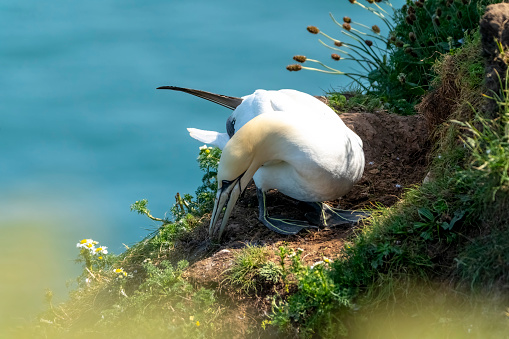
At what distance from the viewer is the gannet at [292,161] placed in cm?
491

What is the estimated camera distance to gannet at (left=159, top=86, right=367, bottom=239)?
16.1 feet

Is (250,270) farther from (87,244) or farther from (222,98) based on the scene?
(222,98)

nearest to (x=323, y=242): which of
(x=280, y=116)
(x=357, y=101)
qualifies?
(x=280, y=116)

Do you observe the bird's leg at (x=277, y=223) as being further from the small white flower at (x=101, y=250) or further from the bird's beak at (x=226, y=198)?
the small white flower at (x=101, y=250)

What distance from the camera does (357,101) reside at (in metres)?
7.18

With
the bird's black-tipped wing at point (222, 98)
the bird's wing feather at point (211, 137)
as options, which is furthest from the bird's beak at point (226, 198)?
the bird's black-tipped wing at point (222, 98)

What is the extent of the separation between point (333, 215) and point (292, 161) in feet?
2.32

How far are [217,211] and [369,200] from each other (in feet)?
4.44

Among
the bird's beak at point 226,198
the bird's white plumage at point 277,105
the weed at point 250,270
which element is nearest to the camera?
the weed at point 250,270

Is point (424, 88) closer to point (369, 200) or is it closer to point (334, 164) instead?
point (369, 200)

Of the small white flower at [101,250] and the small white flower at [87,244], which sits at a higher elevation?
the small white flower at [87,244]

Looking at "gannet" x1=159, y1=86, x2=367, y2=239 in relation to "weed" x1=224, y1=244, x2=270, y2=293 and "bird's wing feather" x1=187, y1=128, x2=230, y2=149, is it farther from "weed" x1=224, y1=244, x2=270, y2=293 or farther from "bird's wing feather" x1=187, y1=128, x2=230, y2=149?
"bird's wing feather" x1=187, y1=128, x2=230, y2=149

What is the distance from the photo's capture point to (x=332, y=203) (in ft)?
19.2

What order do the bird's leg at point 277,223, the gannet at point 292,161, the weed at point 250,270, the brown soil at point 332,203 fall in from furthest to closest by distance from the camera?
the bird's leg at point 277,223 < the gannet at point 292,161 < the brown soil at point 332,203 < the weed at point 250,270
